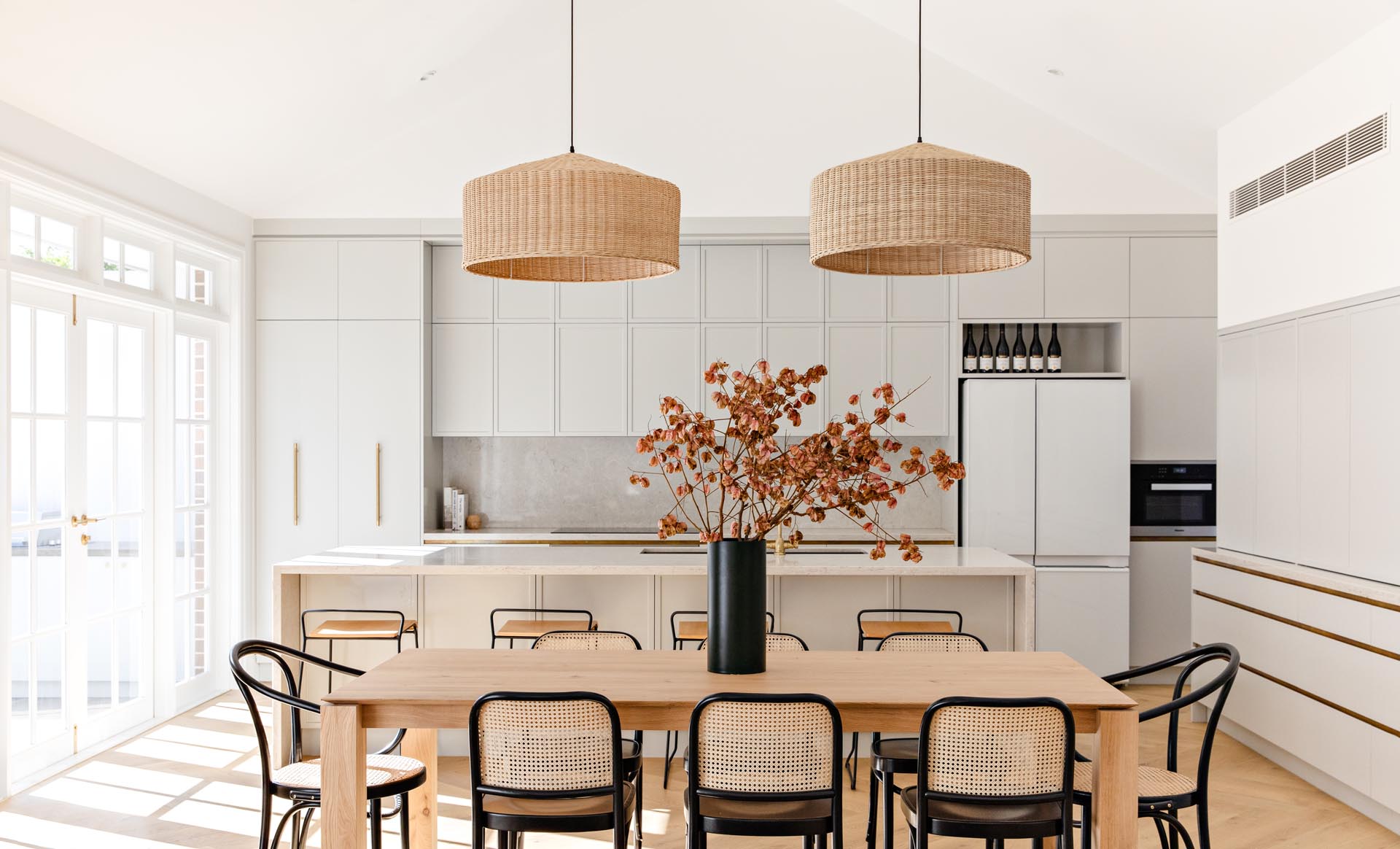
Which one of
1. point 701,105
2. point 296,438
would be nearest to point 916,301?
point 701,105

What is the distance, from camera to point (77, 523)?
4344mm

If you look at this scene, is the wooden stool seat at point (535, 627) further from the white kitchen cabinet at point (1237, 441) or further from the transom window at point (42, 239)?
the white kitchen cabinet at point (1237, 441)

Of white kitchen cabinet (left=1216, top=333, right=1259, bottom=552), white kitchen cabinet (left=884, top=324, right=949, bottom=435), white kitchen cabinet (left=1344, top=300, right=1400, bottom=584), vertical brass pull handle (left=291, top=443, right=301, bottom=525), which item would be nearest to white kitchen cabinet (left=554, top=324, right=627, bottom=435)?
vertical brass pull handle (left=291, top=443, right=301, bottom=525)

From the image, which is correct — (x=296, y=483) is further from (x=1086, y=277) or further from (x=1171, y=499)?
(x=1171, y=499)

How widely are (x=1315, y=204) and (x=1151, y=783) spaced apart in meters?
2.75

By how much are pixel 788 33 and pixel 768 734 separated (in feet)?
15.2

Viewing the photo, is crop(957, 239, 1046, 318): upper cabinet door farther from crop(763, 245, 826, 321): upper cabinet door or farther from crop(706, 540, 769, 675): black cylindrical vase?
crop(706, 540, 769, 675): black cylindrical vase

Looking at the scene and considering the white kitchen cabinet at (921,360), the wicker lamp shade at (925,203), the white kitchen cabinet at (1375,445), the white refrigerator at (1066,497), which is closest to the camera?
the wicker lamp shade at (925,203)

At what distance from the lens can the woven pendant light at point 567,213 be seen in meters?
2.18

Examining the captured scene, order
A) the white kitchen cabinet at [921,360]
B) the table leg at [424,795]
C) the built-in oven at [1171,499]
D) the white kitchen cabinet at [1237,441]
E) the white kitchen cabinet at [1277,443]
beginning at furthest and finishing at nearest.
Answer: the white kitchen cabinet at [921,360] < the built-in oven at [1171,499] < the white kitchen cabinet at [1237,441] < the white kitchen cabinet at [1277,443] < the table leg at [424,795]

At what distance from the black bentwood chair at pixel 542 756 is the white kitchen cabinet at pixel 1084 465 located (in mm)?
4026

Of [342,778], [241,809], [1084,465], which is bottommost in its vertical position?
[241,809]

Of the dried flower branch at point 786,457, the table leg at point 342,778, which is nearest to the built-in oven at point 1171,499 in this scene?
the dried flower branch at point 786,457

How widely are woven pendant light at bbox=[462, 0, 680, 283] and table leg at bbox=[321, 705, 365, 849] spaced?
1127mm
